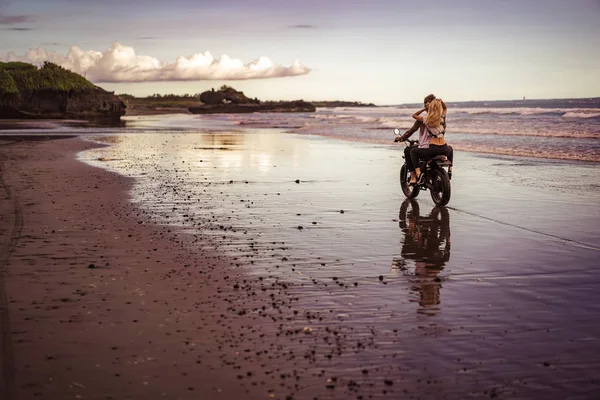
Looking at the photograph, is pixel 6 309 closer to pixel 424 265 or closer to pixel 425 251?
pixel 424 265

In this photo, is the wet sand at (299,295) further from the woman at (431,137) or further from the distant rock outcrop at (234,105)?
the distant rock outcrop at (234,105)

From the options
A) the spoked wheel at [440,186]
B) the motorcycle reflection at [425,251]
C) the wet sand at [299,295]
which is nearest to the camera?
the wet sand at [299,295]

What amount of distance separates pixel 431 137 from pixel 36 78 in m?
71.8

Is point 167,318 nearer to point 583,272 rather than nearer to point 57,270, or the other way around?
point 57,270

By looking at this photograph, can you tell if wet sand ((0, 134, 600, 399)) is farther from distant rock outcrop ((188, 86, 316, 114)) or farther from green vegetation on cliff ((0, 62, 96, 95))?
distant rock outcrop ((188, 86, 316, 114))

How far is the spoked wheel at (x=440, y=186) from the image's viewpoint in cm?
1323

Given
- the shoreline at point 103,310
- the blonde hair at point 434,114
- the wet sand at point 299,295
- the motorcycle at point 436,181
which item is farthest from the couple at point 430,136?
the shoreline at point 103,310

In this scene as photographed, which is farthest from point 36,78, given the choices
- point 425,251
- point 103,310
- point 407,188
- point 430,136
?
point 103,310

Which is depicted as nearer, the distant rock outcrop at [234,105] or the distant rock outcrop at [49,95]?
the distant rock outcrop at [49,95]

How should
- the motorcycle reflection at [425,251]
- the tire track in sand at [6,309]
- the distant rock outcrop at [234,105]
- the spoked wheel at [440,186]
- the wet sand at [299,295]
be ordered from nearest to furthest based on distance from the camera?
the tire track in sand at [6,309]
the wet sand at [299,295]
the motorcycle reflection at [425,251]
the spoked wheel at [440,186]
the distant rock outcrop at [234,105]

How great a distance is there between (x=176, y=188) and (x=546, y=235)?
8872mm

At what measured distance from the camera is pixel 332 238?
993 centimetres

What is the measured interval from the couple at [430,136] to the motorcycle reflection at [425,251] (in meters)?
1.17

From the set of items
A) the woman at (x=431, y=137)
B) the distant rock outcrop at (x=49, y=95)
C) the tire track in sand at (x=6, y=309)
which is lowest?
the tire track in sand at (x=6, y=309)
